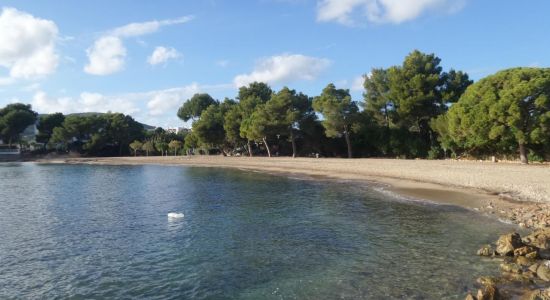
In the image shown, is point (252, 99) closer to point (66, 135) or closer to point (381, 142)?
point (381, 142)

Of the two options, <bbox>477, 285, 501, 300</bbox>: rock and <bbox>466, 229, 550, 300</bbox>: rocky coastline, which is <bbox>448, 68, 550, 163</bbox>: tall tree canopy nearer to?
<bbox>466, 229, 550, 300</bbox>: rocky coastline

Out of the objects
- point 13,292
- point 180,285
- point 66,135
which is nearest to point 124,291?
point 180,285

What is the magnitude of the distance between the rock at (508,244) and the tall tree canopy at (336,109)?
43.2 meters

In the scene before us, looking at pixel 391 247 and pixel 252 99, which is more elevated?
pixel 252 99

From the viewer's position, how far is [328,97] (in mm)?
58688

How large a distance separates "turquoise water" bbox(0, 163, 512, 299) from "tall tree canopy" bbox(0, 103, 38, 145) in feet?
290

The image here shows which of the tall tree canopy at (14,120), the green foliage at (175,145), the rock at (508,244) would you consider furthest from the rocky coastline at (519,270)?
the tall tree canopy at (14,120)

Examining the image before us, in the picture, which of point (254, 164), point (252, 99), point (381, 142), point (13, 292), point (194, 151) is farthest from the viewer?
point (194, 151)

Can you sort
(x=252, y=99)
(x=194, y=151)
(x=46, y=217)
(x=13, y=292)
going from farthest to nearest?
(x=194, y=151) → (x=252, y=99) → (x=46, y=217) → (x=13, y=292)

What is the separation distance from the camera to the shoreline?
21688 millimetres

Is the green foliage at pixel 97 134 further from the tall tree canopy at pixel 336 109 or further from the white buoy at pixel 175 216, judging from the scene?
the white buoy at pixel 175 216

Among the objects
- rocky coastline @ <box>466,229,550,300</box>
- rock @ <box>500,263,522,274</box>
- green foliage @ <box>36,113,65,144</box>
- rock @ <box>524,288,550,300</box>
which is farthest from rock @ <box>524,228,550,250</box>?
green foliage @ <box>36,113,65,144</box>

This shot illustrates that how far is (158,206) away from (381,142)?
38526mm

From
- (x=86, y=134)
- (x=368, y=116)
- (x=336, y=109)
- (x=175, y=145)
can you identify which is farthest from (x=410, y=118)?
(x=86, y=134)
